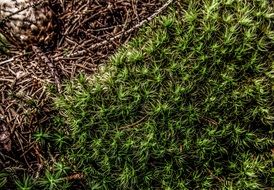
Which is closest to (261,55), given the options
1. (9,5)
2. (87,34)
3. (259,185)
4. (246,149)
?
(246,149)

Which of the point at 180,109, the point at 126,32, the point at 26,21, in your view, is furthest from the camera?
the point at 126,32

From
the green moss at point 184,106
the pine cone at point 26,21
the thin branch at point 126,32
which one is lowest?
the green moss at point 184,106

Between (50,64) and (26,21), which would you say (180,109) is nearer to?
(50,64)

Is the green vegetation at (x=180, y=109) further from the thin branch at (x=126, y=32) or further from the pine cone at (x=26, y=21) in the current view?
the pine cone at (x=26, y=21)

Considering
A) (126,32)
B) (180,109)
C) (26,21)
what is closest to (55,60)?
(26,21)

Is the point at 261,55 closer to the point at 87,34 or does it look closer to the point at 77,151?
the point at 87,34

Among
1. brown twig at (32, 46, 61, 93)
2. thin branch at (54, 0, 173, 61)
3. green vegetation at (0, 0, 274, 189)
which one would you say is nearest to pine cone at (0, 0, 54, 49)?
brown twig at (32, 46, 61, 93)

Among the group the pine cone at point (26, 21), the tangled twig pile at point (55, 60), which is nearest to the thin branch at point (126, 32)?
the tangled twig pile at point (55, 60)
